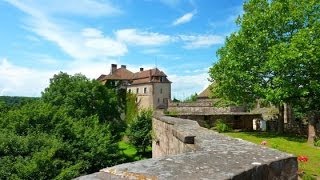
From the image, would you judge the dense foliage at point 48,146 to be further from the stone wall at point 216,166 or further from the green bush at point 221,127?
the stone wall at point 216,166

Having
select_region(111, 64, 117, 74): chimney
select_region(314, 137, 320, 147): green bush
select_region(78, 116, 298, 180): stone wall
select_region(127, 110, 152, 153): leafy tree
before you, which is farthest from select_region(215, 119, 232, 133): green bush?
select_region(111, 64, 117, 74): chimney

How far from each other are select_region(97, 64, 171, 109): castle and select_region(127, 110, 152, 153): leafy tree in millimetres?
23222

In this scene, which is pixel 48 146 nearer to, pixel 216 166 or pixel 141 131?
pixel 141 131

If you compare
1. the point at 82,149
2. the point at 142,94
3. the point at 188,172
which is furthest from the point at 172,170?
the point at 142,94

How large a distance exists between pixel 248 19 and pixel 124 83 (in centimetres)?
4283

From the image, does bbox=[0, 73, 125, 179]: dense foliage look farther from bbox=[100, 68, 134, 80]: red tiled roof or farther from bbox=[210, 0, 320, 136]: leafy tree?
bbox=[100, 68, 134, 80]: red tiled roof

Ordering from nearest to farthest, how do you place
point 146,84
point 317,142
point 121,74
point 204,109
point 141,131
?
1. point 317,142
2. point 204,109
3. point 141,131
4. point 146,84
5. point 121,74

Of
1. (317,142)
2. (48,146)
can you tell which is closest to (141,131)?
(48,146)

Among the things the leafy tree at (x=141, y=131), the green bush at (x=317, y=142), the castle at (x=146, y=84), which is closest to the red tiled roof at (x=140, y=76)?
the castle at (x=146, y=84)

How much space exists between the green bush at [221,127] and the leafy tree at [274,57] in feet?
5.00

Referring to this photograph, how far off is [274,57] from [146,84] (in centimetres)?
4373

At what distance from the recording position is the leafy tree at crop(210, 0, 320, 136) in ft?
64.2

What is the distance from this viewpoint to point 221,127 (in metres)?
22.2

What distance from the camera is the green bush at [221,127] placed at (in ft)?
72.6
